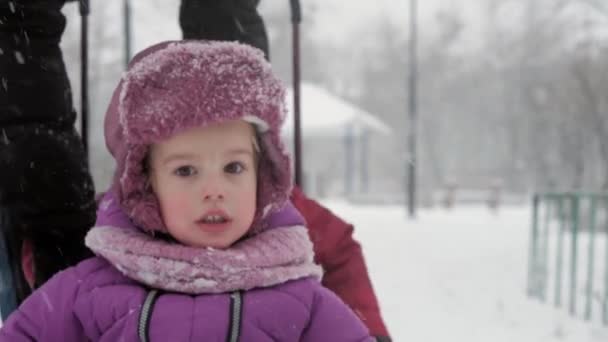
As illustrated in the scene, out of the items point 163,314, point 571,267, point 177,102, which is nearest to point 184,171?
point 177,102

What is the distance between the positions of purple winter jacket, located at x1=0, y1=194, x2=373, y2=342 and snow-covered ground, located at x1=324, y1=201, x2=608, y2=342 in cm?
377

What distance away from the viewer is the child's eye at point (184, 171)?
67.8 inches

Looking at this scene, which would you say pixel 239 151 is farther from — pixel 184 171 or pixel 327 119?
pixel 327 119

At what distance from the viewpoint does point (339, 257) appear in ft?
7.11

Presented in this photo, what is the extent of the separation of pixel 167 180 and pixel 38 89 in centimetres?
51

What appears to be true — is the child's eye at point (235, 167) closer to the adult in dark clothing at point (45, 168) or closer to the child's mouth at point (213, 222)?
the child's mouth at point (213, 222)

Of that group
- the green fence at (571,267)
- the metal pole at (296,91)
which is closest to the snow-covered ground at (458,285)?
the green fence at (571,267)

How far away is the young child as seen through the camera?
1687 mm

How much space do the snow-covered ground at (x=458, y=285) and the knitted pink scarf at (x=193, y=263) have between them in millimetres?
3810

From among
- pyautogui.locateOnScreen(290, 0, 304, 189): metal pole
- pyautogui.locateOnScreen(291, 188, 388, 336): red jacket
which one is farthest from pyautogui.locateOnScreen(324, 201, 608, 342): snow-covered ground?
pyautogui.locateOnScreen(291, 188, 388, 336): red jacket

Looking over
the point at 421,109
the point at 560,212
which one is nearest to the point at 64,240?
the point at 560,212

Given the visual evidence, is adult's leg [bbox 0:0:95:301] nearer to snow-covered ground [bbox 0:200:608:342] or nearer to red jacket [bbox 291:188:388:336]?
red jacket [bbox 291:188:388:336]

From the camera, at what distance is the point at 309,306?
178 cm

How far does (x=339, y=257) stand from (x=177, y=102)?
0.69 meters
